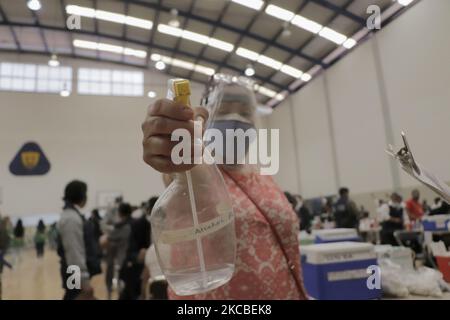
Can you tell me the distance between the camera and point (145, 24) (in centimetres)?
40

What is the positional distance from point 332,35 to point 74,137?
16.1 inches

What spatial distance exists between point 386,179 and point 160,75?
32 cm

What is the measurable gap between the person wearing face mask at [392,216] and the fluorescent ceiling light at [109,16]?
1.31ft

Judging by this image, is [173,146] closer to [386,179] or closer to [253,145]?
[253,145]

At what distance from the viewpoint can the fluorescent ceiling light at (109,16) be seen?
1.26 feet

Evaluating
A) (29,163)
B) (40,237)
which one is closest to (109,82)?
(29,163)

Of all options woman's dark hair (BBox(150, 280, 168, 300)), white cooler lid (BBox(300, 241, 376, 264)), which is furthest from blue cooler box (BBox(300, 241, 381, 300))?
woman's dark hair (BBox(150, 280, 168, 300))

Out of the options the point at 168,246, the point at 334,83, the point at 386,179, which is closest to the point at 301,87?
the point at 334,83

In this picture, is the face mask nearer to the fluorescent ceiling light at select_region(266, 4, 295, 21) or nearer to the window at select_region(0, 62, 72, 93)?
the fluorescent ceiling light at select_region(266, 4, 295, 21)

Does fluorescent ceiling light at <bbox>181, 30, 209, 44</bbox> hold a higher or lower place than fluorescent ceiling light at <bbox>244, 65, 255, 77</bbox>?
higher

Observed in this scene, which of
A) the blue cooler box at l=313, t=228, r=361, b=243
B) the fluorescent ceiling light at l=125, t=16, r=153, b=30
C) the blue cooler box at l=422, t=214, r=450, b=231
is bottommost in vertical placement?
the blue cooler box at l=313, t=228, r=361, b=243

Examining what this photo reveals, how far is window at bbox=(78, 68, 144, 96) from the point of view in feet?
1.37

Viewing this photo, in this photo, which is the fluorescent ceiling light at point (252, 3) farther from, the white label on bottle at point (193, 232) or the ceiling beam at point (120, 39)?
the white label on bottle at point (193, 232)
